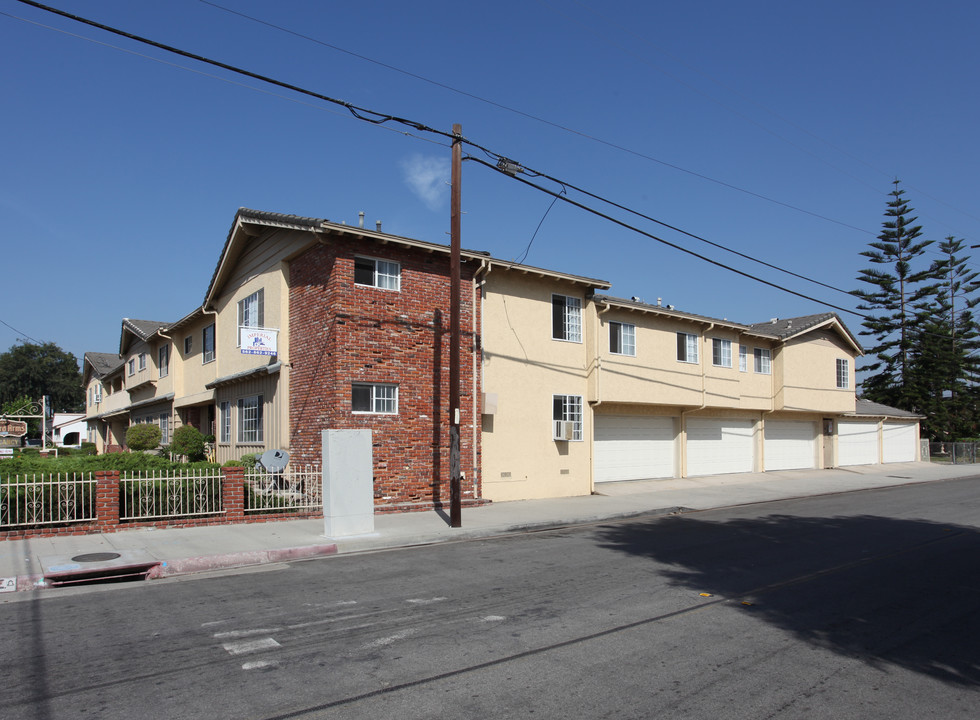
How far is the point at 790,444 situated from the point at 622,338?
47.4 ft

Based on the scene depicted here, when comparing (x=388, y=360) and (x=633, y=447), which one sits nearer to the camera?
(x=388, y=360)

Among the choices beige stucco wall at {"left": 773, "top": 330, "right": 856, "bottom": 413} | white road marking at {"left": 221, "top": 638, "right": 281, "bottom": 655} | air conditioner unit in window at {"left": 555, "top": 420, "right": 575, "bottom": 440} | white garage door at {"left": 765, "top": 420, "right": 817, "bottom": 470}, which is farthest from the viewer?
white garage door at {"left": 765, "top": 420, "right": 817, "bottom": 470}

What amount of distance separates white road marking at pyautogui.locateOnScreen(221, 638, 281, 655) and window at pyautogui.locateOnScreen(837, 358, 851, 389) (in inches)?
1321

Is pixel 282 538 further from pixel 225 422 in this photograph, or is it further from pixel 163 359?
pixel 163 359

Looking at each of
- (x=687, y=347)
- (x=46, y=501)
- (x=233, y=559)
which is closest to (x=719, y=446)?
(x=687, y=347)

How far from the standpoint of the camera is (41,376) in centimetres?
9356

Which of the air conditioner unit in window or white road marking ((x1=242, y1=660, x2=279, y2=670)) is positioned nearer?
white road marking ((x1=242, y1=660, x2=279, y2=670))

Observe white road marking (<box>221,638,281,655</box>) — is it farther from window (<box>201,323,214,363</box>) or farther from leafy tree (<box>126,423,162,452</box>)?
leafy tree (<box>126,423,162,452</box>)

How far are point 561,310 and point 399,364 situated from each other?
6046 mm

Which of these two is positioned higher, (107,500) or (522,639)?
(107,500)

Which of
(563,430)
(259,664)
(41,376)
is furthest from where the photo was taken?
(41,376)

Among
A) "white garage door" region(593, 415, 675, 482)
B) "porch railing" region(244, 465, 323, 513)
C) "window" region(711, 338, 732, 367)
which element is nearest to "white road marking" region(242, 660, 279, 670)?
"porch railing" region(244, 465, 323, 513)

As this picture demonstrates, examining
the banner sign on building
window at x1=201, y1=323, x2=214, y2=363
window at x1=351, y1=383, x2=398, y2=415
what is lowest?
window at x1=351, y1=383, x2=398, y2=415

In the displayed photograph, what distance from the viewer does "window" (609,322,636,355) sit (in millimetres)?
22875
